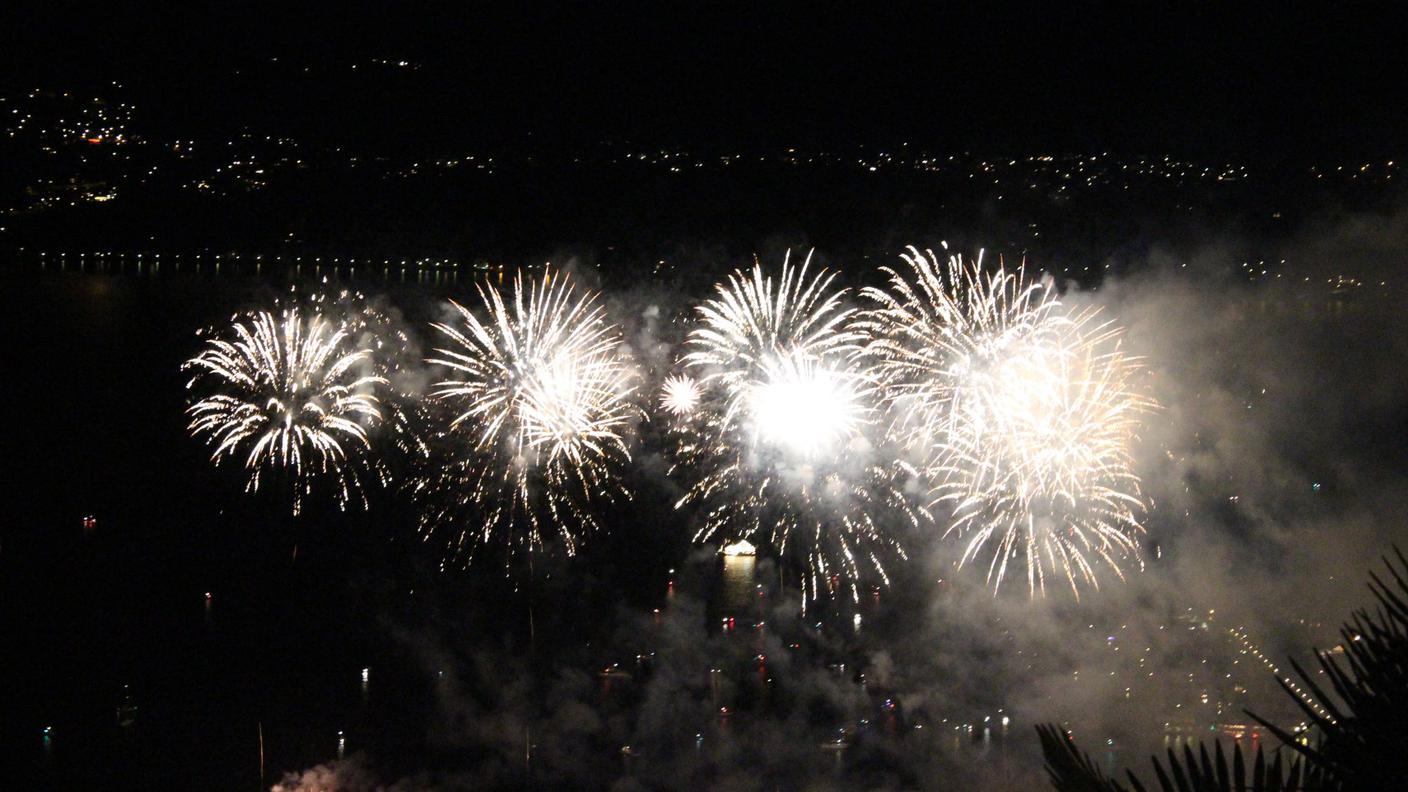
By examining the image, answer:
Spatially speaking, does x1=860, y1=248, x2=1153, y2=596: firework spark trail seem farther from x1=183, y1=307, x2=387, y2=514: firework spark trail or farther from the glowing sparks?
x1=183, y1=307, x2=387, y2=514: firework spark trail

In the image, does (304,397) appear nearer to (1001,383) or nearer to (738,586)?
(738,586)

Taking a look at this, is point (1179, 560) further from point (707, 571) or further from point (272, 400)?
point (272, 400)

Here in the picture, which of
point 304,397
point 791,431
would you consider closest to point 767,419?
point 791,431

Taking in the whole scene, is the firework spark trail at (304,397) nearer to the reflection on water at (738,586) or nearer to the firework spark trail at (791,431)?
the firework spark trail at (791,431)

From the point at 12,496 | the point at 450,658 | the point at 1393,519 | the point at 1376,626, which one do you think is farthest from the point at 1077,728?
the point at 12,496

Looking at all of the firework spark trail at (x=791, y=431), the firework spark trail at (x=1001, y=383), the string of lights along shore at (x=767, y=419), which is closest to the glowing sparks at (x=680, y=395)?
the string of lights along shore at (x=767, y=419)

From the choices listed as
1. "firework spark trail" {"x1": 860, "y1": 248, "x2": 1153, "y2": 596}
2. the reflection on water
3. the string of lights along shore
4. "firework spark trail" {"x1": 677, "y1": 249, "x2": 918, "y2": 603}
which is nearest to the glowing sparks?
the string of lights along shore
